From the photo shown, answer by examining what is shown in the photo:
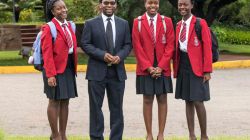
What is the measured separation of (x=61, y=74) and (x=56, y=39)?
15.9 inches

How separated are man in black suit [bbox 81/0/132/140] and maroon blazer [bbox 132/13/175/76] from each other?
0.42ft

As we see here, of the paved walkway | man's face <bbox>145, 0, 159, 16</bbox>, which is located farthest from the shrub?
man's face <bbox>145, 0, 159, 16</bbox>

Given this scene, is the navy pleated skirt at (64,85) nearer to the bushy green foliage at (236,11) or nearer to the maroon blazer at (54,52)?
the maroon blazer at (54,52)

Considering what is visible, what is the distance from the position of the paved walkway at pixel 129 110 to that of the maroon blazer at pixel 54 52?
168cm

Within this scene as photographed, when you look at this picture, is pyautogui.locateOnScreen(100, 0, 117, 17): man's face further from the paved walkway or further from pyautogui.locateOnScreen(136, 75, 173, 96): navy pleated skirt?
the paved walkway

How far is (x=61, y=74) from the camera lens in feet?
22.1

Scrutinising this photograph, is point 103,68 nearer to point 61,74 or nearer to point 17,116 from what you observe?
point 61,74

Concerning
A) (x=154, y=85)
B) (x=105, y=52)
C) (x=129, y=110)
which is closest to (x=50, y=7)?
(x=105, y=52)

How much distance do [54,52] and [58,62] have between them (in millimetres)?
123

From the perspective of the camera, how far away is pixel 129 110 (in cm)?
1012

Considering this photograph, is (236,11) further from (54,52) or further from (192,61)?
(54,52)

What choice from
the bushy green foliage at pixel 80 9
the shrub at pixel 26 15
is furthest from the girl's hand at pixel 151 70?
the shrub at pixel 26 15

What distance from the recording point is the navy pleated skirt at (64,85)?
Answer: 6730 millimetres

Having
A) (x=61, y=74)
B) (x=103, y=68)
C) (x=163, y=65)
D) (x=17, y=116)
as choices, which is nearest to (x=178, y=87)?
(x=163, y=65)
